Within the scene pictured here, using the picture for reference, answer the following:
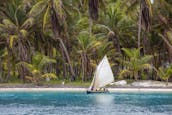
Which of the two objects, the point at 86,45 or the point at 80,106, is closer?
the point at 80,106

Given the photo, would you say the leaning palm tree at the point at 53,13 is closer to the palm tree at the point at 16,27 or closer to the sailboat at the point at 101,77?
the palm tree at the point at 16,27

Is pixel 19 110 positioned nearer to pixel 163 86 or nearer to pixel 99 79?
pixel 99 79

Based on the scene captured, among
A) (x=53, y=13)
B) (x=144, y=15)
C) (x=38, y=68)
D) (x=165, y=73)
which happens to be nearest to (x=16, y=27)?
(x=53, y=13)

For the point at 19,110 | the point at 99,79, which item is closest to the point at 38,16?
the point at 99,79

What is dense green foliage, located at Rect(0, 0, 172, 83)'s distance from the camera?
5173 centimetres

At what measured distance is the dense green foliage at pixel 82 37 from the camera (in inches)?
2037

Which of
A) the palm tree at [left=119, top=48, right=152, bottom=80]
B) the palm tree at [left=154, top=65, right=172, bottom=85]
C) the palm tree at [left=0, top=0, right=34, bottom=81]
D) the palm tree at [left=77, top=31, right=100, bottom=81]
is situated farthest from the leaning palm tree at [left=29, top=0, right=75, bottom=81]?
the palm tree at [left=154, top=65, right=172, bottom=85]

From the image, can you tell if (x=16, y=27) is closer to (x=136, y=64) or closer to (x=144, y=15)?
(x=136, y=64)

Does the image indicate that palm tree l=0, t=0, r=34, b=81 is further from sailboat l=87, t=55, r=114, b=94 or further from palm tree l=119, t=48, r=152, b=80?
palm tree l=119, t=48, r=152, b=80

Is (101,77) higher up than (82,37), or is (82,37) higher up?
(82,37)

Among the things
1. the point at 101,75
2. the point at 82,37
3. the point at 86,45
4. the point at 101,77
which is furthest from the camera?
the point at 86,45

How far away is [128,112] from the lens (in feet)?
92.8

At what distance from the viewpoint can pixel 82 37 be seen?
5159 centimetres

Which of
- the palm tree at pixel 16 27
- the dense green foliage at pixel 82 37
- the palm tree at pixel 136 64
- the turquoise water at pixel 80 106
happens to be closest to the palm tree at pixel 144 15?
the dense green foliage at pixel 82 37
